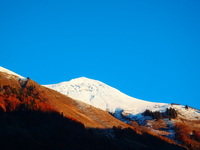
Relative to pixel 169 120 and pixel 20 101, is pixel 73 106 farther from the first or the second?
pixel 169 120

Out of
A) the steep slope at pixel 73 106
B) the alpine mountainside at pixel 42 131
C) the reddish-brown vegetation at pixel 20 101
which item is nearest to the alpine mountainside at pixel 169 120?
the steep slope at pixel 73 106

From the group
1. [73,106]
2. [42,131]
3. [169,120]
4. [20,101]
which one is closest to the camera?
[42,131]

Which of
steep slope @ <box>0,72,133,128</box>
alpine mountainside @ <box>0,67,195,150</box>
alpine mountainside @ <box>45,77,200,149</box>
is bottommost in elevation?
alpine mountainside @ <box>0,67,195,150</box>

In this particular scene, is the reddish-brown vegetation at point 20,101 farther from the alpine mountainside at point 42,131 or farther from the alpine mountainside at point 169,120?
the alpine mountainside at point 169,120

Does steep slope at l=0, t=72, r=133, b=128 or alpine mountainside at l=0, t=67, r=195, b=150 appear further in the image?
steep slope at l=0, t=72, r=133, b=128

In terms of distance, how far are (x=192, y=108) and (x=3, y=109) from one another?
453 ft

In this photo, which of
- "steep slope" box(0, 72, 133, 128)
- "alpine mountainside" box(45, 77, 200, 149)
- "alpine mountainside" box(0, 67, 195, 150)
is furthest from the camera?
"alpine mountainside" box(45, 77, 200, 149)

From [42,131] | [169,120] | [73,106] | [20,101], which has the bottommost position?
[42,131]

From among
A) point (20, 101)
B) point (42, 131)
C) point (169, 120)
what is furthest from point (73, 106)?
point (169, 120)

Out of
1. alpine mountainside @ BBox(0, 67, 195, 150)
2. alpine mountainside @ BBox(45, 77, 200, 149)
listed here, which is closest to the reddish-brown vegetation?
alpine mountainside @ BBox(0, 67, 195, 150)

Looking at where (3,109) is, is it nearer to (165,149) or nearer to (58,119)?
(58,119)

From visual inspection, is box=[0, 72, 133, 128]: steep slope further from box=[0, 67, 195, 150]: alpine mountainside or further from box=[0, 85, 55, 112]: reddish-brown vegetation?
box=[0, 85, 55, 112]: reddish-brown vegetation

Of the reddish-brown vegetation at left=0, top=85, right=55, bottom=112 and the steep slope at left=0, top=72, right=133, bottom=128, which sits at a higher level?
the steep slope at left=0, top=72, right=133, bottom=128

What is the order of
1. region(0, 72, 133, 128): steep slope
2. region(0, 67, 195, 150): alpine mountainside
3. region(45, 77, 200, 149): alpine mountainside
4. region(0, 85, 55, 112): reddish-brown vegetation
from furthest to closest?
1. region(45, 77, 200, 149): alpine mountainside
2. region(0, 72, 133, 128): steep slope
3. region(0, 85, 55, 112): reddish-brown vegetation
4. region(0, 67, 195, 150): alpine mountainside
